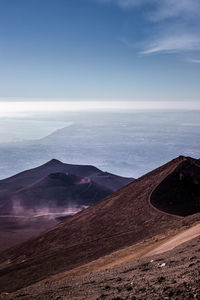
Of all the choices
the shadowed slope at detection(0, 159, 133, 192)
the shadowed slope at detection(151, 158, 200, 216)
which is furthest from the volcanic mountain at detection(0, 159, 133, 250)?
the shadowed slope at detection(151, 158, 200, 216)

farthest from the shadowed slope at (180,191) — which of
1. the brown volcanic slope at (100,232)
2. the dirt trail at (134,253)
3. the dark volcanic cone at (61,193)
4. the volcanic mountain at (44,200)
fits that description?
the dark volcanic cone at (61,193)

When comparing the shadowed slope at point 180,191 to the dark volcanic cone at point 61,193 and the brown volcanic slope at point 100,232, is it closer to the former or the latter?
the brown volcanic slope at point 100,232

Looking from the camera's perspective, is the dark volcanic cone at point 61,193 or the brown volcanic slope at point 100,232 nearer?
the brown volcanic slope at point 100,232

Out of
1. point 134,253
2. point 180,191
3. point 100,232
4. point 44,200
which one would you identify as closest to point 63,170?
point 44,200

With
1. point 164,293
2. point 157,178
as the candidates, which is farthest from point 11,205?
point 164,293

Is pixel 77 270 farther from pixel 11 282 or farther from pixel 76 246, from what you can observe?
pixel 76 246

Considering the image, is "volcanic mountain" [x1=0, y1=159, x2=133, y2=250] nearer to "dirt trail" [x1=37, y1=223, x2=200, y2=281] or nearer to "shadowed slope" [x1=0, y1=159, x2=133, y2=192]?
"shadowed slope" [x1=0, y1=159, x2=133, y2=192]
